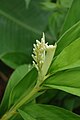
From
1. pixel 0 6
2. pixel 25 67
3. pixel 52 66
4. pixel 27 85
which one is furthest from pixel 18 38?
pixel 52 66

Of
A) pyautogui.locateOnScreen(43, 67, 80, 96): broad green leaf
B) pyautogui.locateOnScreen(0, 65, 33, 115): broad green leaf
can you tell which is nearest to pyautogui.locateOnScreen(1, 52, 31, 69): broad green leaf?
pyautogui.locateOnScreen(0, 65, 33, 115): broad green leaf

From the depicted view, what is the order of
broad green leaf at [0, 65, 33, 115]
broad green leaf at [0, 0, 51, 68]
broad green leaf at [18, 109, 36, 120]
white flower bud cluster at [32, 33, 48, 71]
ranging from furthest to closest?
broad green leaf at [0, 0, 51, 68], broad green leaf at [0, 65, 33, 115], broad green leaf at [18, 109, 36, 120], white flower bud cluster at [32, 33, 48, 71]

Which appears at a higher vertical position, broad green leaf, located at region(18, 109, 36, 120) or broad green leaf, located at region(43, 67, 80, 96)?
broad green leaf, located at region(43, 67, 80, 96)

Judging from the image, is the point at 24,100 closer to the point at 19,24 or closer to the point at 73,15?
the point at 73,15

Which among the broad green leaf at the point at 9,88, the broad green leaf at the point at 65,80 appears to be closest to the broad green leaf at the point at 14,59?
the broad green leaf at the point at 9,88

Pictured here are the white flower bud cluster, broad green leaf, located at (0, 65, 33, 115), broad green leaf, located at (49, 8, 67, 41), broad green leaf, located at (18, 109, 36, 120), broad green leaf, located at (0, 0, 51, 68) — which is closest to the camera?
the white flower bud cluster

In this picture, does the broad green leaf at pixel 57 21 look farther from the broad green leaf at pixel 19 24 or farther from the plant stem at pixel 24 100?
the plant stem at pixel 24 100

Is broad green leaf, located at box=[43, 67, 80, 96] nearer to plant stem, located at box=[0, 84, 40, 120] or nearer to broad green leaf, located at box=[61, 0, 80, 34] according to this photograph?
plant stem, located at box=[0, 84, 40, 120]
